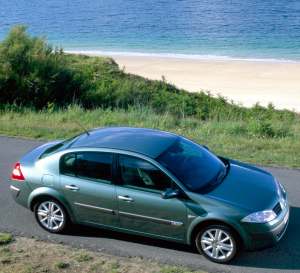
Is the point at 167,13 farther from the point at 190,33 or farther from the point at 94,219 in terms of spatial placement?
the point at 94,219

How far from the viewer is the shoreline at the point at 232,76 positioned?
31391mm

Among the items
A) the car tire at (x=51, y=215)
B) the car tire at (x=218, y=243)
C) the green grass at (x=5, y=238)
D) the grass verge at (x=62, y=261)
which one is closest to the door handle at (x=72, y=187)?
the car tire at (x=51, y=215)

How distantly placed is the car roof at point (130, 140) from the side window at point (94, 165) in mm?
160

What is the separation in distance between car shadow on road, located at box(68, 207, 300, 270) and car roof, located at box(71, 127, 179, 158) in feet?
4.42

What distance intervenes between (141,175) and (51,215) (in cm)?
171

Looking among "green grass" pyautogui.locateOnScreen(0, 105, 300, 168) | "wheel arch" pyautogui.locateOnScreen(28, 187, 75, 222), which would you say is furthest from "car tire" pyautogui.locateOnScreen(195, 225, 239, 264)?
"green grass" pyautogui.locateOnScreen(0, 105, 300, 168)

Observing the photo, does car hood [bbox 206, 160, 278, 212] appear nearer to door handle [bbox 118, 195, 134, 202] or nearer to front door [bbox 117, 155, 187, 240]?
front door [bbox 117, 155, 187, 240]

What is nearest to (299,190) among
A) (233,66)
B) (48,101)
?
(48,101)

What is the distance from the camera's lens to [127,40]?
5938cm

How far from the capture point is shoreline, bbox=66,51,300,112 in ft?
103

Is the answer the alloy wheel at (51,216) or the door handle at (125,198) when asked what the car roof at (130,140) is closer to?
the door handle at (125,198)

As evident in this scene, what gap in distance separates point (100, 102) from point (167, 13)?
54.2 metres

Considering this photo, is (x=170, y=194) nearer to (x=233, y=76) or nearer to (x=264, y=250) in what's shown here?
(x=264, y=250)

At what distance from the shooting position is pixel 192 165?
9062 mm
